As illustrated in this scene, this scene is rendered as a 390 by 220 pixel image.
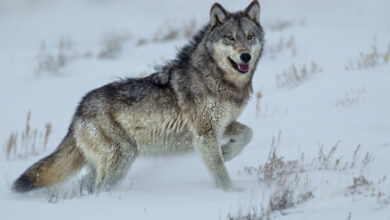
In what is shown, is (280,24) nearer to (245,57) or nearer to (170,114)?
(245,57)

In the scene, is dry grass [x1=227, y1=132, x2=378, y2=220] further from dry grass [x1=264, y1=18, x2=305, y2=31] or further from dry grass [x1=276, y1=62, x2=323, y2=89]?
dry grass [x1=264, y1=18, x2=305, y2=31]

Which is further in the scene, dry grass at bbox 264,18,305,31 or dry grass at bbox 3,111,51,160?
dry grass at bbox 264,18,305,31

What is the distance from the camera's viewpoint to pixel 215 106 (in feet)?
16.5

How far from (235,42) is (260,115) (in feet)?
12.5

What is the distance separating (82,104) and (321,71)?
612cm

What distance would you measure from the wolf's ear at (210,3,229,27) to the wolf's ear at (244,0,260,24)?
30 centimetres

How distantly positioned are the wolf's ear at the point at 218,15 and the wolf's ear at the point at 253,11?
0.97ft

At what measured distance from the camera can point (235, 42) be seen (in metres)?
4.97

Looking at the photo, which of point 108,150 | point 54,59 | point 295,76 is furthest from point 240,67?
point 54,59

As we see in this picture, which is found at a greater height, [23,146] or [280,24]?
[280,24]

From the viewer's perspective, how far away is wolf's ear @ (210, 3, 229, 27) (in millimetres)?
5195

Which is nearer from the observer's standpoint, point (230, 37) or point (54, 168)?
point (230, 37)

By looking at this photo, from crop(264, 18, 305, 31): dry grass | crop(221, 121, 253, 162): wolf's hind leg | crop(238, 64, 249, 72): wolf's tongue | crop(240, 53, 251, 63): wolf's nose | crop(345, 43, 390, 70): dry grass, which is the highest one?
crop(264, 18, 305, 31): dry grass

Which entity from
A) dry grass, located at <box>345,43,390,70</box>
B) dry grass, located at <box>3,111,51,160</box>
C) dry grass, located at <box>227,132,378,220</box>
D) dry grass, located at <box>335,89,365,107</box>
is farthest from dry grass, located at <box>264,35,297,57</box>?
dry grass, located at <box>3,111,51,160</box>
